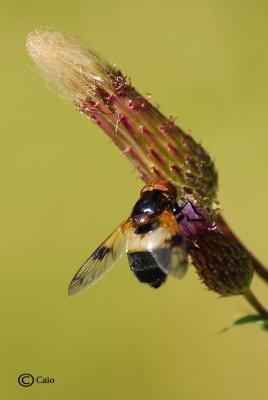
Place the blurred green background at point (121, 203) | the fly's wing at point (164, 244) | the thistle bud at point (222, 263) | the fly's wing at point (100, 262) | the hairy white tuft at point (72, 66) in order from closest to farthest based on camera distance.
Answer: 1. the fly's wing at point (164, 244)
2. the fly's wing at point (100, 262)
3. the thistle bud at point (222, 263)
4. the hairy white tuft at point (72, 66)
5. the blurred green background at point (121, 203)

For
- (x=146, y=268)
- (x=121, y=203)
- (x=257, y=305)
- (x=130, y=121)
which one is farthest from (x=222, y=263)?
(x=121, y=203)

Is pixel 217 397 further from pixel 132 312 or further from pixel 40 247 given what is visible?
pixel 40 247

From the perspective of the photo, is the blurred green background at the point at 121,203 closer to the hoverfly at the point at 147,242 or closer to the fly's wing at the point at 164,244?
the hoverfly at the point at 147,242

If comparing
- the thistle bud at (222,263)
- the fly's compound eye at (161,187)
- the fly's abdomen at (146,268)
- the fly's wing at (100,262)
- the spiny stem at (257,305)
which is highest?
the fly's compound eye at (161,187)

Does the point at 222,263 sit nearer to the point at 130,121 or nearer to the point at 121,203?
the point at 130,121

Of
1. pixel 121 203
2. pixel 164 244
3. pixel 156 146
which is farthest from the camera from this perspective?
pixel 121 203

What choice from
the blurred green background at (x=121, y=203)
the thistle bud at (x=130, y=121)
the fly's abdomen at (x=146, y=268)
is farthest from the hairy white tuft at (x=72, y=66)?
the blurred green background at (x=121, y=203)

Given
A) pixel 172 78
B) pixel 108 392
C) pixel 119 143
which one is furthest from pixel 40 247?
pixel 119 143
